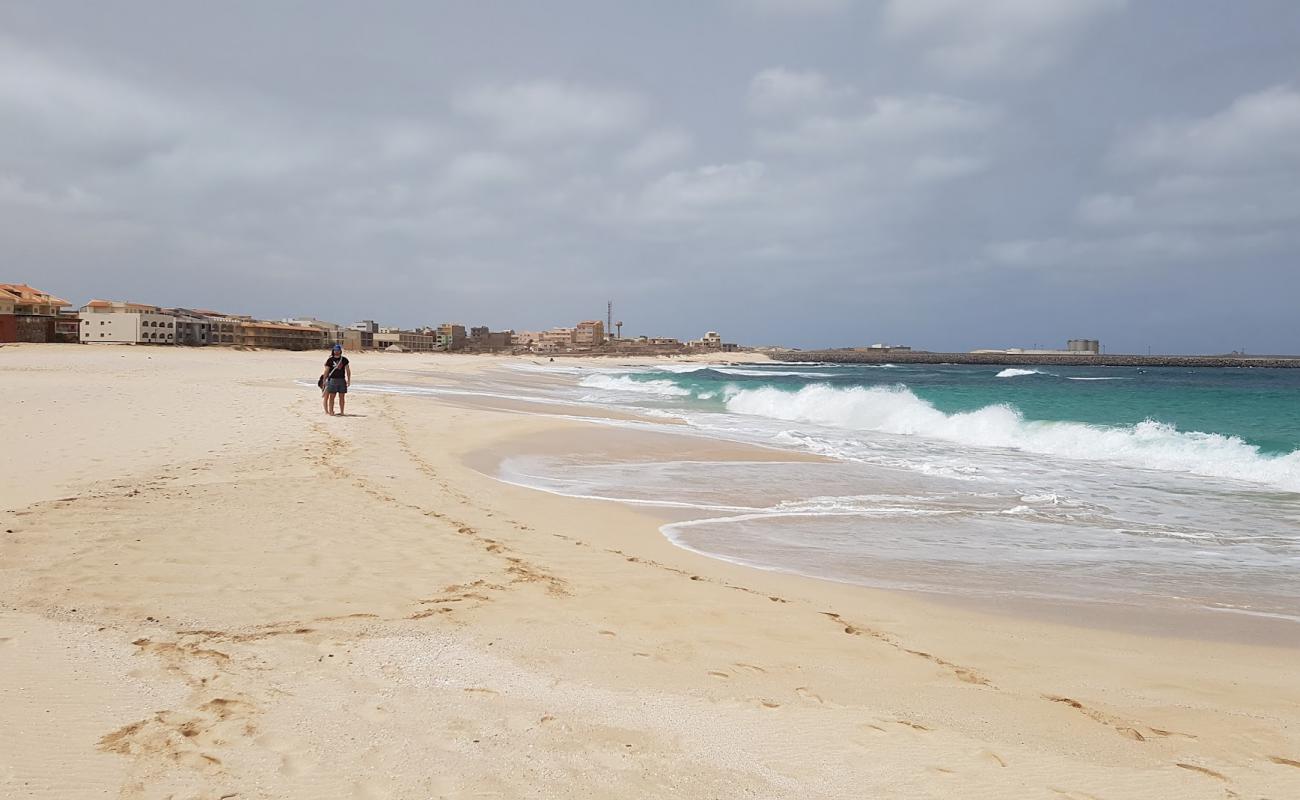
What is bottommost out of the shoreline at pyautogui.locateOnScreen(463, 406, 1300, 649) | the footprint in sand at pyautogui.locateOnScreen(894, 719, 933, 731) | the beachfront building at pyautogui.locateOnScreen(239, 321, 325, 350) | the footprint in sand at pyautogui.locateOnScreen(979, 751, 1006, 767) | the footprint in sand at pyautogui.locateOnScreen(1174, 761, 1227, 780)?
the shoreline at pyautogui.locateOnScreen(463, 406, 1300, 649)

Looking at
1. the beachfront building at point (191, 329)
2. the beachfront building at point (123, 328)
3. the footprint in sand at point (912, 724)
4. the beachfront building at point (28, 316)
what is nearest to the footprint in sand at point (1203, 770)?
the footprint in sand at point (912, 724)

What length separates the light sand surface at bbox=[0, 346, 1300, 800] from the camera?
268 cm

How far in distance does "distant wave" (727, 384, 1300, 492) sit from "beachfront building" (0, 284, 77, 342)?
58398mm

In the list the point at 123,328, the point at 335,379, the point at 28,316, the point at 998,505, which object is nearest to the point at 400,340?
the point at 123,328

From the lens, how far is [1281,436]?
18094 millimetres

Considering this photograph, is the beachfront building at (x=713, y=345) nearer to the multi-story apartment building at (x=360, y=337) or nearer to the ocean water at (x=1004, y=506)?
the multi-story apartment building at (x=360, y=337)

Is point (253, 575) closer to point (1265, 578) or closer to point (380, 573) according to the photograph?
point (380, 573)

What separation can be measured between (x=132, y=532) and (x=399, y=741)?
159 inches

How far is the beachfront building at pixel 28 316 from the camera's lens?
176 ft

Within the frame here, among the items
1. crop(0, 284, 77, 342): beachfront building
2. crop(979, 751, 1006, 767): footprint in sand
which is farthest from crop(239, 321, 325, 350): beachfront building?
crop(979, 751, 1006, 767): footprint in sand

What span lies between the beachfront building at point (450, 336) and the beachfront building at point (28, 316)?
6578 cm

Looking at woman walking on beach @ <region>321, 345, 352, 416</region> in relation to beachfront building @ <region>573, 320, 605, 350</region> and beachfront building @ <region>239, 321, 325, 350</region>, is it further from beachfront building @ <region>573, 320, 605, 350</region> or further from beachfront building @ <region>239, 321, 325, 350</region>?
beachfront building @ <region>573, 320, 605, 350</region>

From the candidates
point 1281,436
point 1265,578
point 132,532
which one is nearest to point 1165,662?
point 1265,578

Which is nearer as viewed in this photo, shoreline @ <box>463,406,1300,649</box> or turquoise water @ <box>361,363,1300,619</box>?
shoreline @ <box>463,406,1300,649</box>
